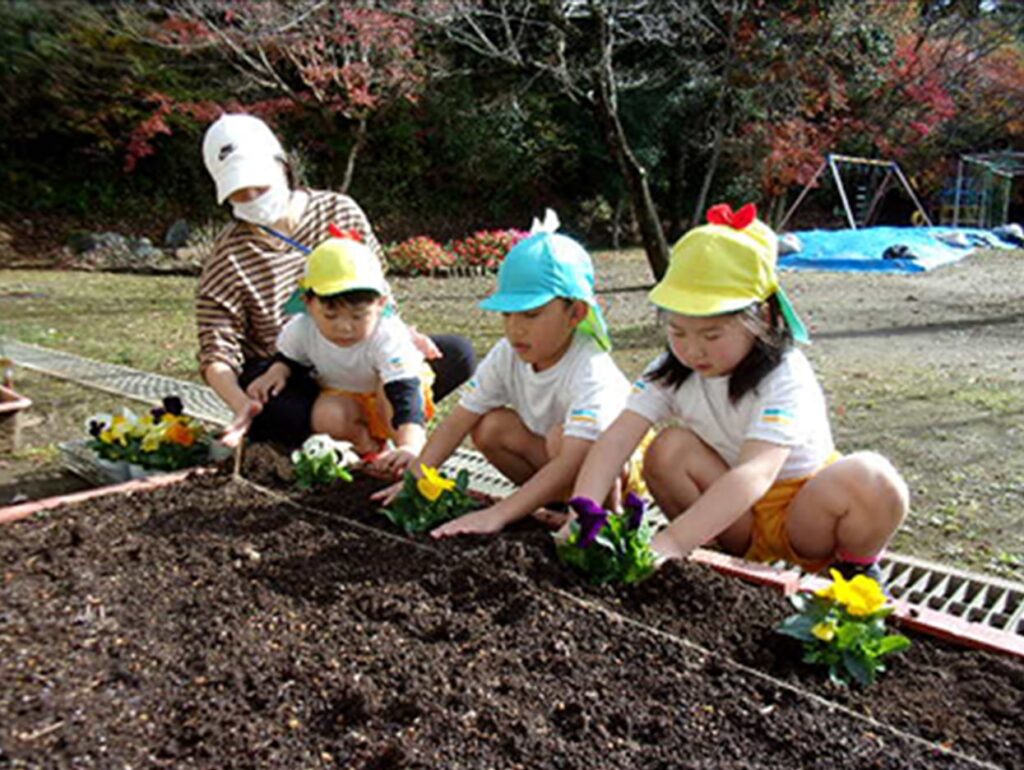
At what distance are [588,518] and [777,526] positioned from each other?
572mm

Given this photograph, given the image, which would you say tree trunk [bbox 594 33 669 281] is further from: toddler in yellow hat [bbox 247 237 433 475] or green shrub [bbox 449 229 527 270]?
toddler in yellow hat [bbox 247 237 433 475]

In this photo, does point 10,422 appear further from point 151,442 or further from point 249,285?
point 249,285

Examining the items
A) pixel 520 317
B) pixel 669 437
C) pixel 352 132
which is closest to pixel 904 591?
pixel 669 437

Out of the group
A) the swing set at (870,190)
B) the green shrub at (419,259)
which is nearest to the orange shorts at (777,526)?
the green shrub at (419,259)

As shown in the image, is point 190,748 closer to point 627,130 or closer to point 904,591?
point 904,591

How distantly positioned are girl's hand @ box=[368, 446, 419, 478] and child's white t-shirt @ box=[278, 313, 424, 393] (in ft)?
0.83

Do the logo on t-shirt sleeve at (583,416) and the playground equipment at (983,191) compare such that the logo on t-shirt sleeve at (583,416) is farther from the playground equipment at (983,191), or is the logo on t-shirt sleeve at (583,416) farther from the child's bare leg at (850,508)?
the playground equipment at (983,191)

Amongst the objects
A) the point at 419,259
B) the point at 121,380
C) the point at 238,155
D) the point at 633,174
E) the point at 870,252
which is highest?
the point at 238,155

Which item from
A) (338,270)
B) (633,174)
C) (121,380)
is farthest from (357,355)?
(633,174)

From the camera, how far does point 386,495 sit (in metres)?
2.46

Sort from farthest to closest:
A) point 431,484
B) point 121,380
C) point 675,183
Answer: point 675,183, point 121,380, point 431,484

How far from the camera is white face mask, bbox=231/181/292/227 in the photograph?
3.03m

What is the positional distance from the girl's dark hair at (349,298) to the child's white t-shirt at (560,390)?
445 mm

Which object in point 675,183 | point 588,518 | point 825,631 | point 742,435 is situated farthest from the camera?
point 675,183
